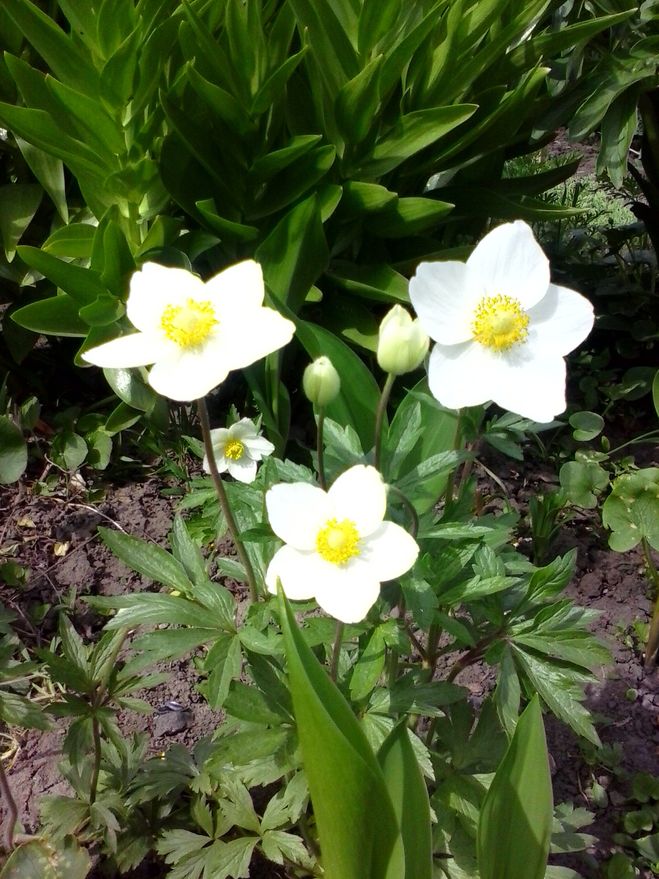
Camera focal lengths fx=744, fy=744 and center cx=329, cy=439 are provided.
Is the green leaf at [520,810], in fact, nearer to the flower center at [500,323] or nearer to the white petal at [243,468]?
the flower center at [500,323]

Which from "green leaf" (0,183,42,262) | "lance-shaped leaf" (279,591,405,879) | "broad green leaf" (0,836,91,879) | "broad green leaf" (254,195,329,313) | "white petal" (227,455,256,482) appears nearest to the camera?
"lance-shaped leaf" (279,591,405,879)

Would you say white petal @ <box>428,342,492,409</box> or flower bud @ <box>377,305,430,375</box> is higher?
flower bud @ <box>377,305,430,375</box>

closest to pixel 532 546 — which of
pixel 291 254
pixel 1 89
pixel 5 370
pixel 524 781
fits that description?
pixel 291 254

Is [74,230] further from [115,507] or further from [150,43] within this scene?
[115,507]

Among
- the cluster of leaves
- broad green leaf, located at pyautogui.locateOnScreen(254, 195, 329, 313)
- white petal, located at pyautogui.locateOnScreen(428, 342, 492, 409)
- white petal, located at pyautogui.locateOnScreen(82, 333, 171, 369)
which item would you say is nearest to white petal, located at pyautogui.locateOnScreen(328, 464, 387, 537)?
white petal, located at pyautogui.locateOnScreen(428, 342, 492, 409)

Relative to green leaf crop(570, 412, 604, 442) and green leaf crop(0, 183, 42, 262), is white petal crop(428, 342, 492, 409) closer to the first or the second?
green leaf crop(570, 412, 604, 442)

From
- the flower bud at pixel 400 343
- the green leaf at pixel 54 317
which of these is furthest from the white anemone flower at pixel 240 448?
the flower bud at pixel 400 343
